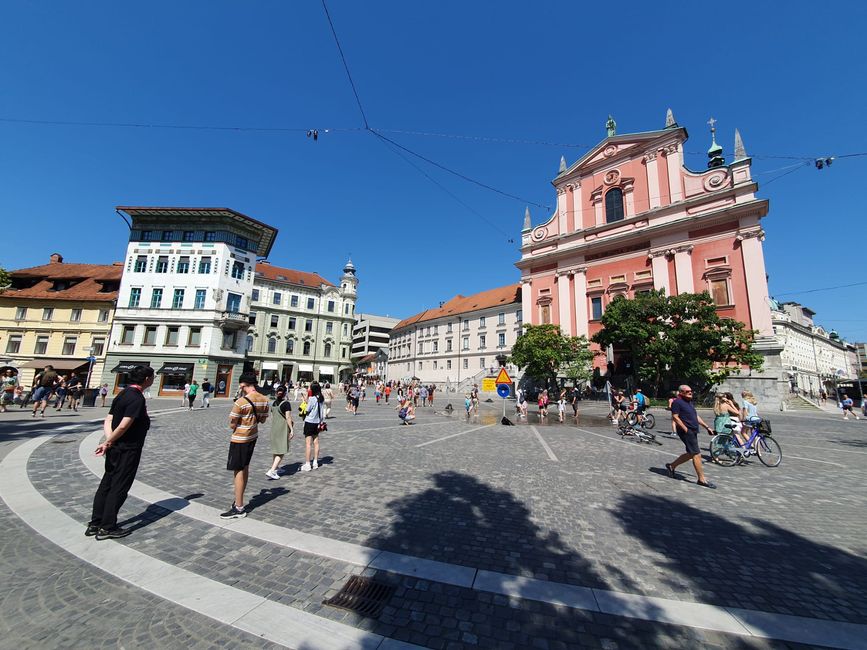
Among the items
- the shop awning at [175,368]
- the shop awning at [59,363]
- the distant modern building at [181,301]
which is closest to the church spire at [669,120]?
the distant modern building at [181,301]

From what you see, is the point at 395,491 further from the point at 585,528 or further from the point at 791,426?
the point at 791,426

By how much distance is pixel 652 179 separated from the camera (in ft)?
110

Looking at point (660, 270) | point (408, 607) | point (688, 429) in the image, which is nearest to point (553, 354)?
point (660, 270)

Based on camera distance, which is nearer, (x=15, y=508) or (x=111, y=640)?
(x=111, y=640)

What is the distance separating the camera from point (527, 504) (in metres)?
5.71

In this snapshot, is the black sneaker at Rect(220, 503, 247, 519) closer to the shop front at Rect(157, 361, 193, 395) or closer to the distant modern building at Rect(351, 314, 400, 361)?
the shop front at Rect(157, 361, 193, 395)

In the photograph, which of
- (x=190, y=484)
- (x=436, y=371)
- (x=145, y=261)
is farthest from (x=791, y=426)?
(x=145, y=261)

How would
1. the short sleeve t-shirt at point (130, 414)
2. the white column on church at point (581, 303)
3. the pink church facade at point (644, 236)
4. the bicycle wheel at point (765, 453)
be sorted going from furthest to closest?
the white column on church at point (581, 303) < the pink church facade at point (644, 236) < the bicycle wheel at point (765, 453) < the short sleeve t-shirt at point (130, 414)

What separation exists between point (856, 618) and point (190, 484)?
8.89m

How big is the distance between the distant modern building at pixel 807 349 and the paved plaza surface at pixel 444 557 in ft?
238

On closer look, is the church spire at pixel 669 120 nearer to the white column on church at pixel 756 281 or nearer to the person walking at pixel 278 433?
the white column on church at pixel 756 281

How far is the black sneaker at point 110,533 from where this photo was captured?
4.18m

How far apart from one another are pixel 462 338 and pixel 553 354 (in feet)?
83.0

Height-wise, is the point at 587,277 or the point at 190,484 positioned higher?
the point at 587,277
